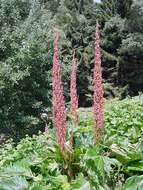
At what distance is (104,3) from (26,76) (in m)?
21.4

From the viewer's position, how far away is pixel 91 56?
111ft

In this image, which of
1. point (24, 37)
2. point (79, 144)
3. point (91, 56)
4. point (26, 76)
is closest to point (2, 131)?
point (26, 76)

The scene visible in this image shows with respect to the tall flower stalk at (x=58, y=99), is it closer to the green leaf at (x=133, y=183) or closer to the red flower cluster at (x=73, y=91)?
the red flower cluster at (x=73, y=91)

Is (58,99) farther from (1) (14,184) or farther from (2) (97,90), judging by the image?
(1) (14,184)

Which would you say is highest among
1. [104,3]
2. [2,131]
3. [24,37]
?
[104,3]

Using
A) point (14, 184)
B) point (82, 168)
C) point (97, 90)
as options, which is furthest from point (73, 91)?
point (14, 184)

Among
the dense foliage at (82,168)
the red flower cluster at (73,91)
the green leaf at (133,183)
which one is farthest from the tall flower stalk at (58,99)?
the green leaf at (133,183)

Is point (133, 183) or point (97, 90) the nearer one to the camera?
point (97, 90)

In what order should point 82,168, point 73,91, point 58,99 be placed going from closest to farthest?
point 58,99 < point 73,91 < point 82,168

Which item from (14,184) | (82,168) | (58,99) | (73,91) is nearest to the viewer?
(58,99)

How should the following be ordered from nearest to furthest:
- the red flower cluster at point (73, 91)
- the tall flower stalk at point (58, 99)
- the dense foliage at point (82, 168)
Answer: the tall flower stalk at point (58, 99) < the red flower cluster at point (73, 91) < the dense foliage at point (82, 168)

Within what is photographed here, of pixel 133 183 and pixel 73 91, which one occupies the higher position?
pixel 73 91

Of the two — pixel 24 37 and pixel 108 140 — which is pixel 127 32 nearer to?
pixel 24 37

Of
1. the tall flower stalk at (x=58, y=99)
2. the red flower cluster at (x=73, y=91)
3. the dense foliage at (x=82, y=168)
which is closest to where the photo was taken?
the tall flower stalk at (x=58, y=99)
